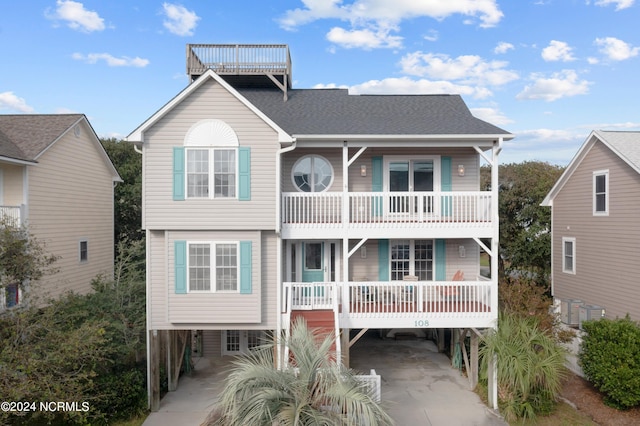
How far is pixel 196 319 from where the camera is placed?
11.0m

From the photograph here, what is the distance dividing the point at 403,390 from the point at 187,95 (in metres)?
10.2

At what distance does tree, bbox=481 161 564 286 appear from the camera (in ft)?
75.2

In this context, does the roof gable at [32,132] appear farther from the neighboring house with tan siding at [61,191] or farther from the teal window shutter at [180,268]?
the teal window shutter at [180,268]

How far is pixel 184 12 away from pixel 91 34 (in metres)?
4.99

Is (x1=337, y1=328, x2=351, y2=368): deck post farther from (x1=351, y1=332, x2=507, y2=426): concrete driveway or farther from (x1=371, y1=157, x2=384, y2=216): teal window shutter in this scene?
(x1=371, y1=157, x2=384, y2=216): teal window shutter

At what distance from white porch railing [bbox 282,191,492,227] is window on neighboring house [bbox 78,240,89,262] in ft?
33.0

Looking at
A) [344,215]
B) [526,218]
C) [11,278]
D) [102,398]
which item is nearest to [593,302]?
[526,218]

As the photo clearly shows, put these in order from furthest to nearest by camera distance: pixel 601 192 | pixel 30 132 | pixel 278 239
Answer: pixel 601 192 → pixel 30 132 → pixel 278 239

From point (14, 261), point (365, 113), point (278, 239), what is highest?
point (365, 113)

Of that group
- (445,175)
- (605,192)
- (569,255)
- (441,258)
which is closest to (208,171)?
(445,175)

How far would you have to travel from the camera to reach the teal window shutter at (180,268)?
35.9 ft

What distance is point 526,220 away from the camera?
79.2 ft

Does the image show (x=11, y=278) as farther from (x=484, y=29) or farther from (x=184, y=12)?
(x=484, y=29)

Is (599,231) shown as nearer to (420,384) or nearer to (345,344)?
(420,384)
